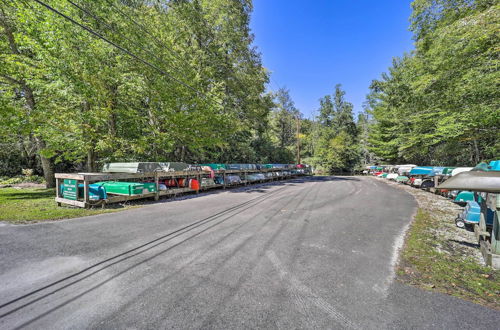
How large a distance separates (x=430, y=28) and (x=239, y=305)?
2124 cm

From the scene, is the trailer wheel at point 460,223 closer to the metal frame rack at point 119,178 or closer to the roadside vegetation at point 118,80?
the roadside vegetation at point 118,80

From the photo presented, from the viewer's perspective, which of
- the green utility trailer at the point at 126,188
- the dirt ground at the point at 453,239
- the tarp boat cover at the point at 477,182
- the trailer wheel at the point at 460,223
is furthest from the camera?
the green utility trailer at the point at 126,188

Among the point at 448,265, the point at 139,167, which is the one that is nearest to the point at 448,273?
the point at 448,265

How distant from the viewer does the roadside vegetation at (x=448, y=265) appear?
2.92m

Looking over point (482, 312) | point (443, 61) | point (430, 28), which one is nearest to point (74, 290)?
point (482, 312)

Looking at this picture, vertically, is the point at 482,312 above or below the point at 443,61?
below

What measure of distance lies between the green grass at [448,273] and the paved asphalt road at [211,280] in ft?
0.78

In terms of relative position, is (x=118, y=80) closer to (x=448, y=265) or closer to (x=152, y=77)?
(x=152, y=77)

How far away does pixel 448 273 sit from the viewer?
11.2 ft

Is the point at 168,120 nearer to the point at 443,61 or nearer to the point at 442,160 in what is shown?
the point at 443,61

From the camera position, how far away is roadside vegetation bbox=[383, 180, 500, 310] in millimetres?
2920

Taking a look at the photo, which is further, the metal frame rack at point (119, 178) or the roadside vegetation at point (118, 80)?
the roadside vegetation at point (118, 80)

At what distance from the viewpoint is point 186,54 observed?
16578 millimetres

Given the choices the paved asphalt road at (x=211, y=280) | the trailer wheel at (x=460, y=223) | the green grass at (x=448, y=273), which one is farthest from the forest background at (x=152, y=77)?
the green grass at (x=448, y=273)
